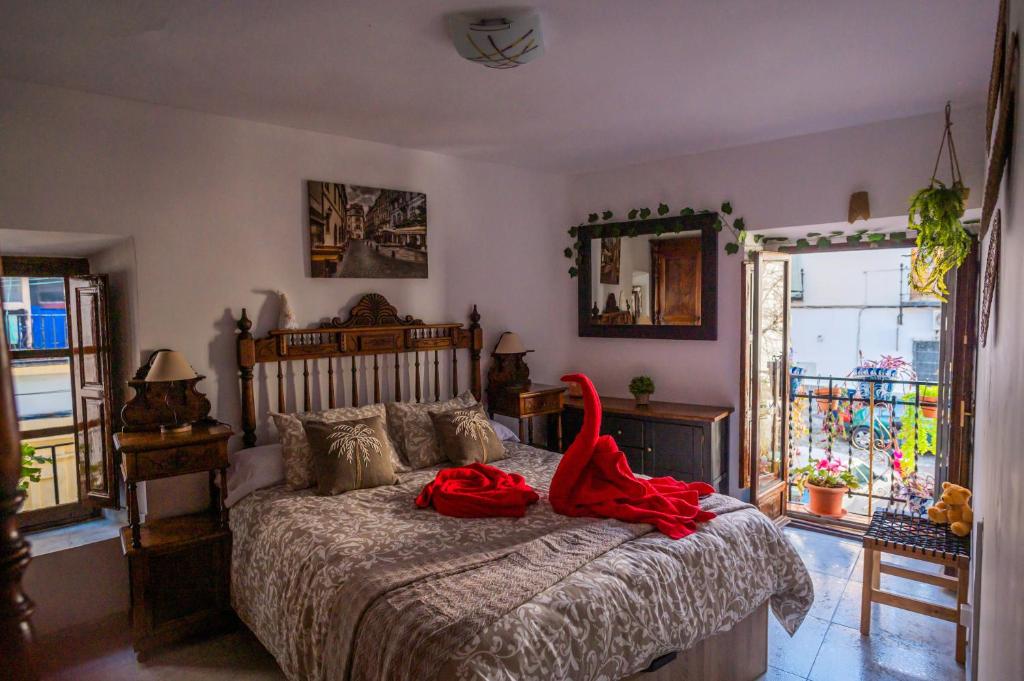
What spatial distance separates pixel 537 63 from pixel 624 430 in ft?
→ 8.73

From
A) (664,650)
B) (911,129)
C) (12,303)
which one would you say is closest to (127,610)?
(12,303)

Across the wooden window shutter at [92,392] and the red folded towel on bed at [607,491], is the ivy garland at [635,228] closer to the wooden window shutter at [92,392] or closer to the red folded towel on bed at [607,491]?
the red folded towel on bed at [607,491]

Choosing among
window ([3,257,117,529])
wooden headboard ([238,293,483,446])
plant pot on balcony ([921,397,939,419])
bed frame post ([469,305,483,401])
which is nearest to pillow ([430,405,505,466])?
wooden headboard ([238,293,483,446])

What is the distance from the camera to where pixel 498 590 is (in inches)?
78.7

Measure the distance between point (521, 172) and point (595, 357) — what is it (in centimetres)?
161

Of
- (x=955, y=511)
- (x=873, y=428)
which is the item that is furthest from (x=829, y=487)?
(x=955, y=511)

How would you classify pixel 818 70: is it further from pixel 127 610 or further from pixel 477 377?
pixel 127 610

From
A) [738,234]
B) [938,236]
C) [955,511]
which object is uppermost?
[738,234]

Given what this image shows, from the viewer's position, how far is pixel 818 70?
279 centimetres

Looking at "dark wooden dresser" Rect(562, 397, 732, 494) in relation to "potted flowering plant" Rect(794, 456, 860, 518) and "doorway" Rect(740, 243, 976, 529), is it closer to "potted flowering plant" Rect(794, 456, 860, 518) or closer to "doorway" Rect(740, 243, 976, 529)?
"doorway" Rect(740, 243, 976, 529)

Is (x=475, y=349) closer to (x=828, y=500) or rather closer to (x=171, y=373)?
(x=171, y=373)

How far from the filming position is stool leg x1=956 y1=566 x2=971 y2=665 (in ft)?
8.96

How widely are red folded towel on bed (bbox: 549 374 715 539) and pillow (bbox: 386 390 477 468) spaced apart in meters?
1.01

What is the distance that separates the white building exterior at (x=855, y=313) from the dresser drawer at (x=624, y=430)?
3.68 m
